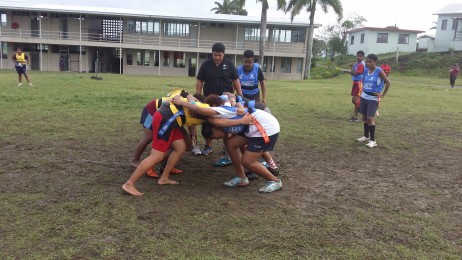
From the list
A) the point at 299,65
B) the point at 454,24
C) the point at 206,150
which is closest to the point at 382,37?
the point at 454,24

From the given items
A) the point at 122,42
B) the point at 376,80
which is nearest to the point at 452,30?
the point at 122,42

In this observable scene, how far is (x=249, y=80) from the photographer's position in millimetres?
6508

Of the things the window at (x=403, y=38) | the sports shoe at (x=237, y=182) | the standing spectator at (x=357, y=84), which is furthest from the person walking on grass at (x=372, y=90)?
the window at (x=403, y=38)

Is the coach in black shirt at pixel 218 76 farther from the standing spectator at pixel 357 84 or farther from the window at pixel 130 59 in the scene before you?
the window at pixel 130 59

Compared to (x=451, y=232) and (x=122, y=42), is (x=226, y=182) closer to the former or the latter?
(x=451, y=232)

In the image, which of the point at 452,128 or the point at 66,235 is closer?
the point at 66,235

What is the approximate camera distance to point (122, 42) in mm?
35500

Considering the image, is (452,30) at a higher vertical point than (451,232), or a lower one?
higher

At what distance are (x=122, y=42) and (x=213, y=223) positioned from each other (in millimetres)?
34657

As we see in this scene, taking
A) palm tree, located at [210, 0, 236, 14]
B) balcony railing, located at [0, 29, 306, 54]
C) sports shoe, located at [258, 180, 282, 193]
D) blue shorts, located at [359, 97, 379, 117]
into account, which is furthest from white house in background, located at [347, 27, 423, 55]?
sports shoe, located at [258, 180, 282, 193]

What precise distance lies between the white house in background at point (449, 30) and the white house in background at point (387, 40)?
3141mm

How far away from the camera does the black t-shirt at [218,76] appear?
5.81 m

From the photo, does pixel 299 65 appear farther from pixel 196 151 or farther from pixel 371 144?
pixel 196 151

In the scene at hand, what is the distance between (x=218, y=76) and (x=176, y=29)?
32.4 metres
